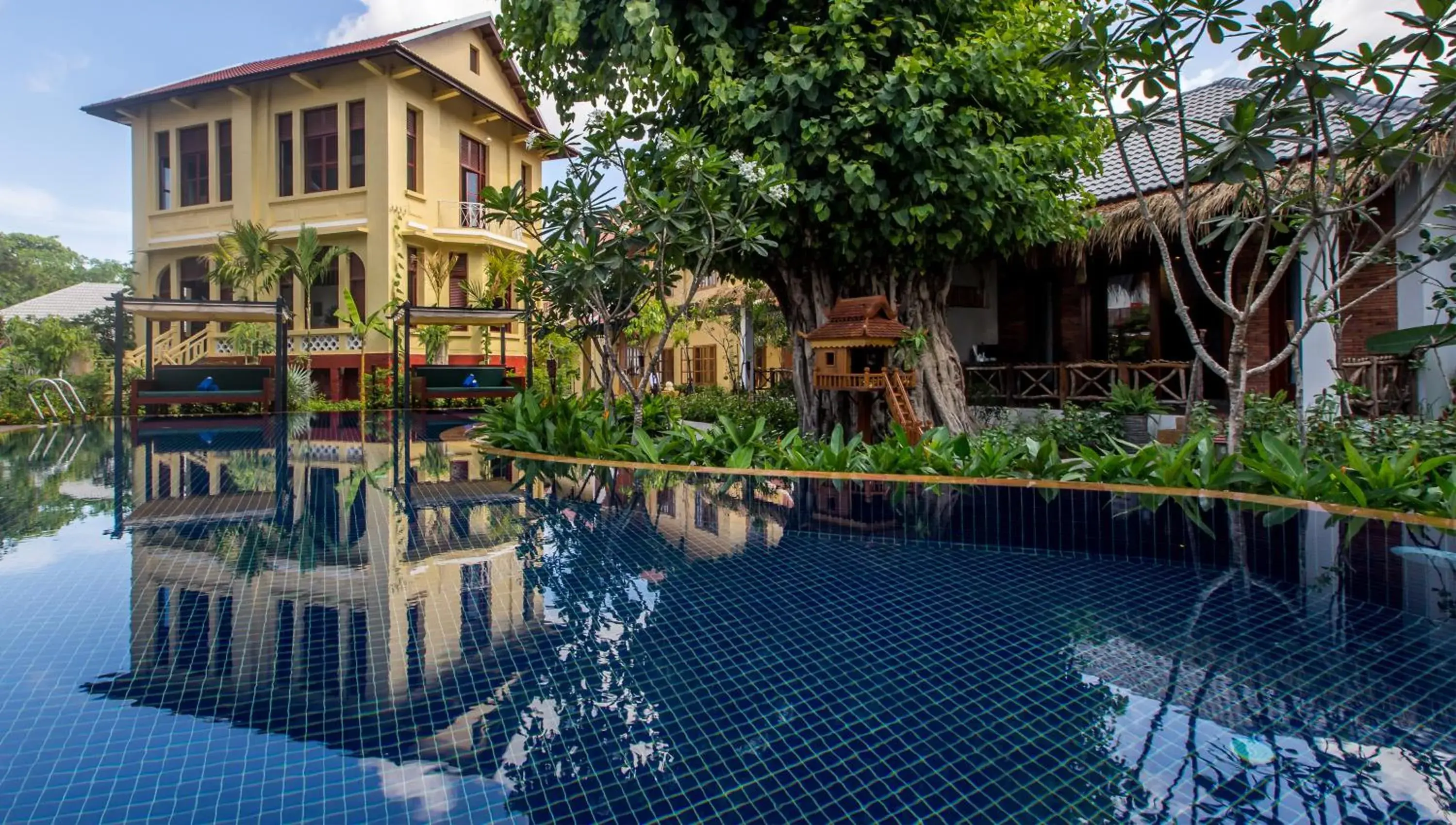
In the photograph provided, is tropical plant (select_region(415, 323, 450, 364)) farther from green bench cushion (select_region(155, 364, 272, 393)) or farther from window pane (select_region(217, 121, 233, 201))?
window pane (select_region(217, 121, 233, 201))

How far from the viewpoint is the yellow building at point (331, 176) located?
16.7 meters

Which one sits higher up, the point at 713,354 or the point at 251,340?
the point at 713,354

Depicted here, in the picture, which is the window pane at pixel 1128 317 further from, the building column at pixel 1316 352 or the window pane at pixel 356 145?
the window pane at pixel 356 145

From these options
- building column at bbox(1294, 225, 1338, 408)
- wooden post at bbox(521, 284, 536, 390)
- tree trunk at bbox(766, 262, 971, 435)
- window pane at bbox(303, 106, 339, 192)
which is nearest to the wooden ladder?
tree trunk at bbox(766, 262, 971, 435)

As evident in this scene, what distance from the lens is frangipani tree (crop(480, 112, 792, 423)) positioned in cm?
646

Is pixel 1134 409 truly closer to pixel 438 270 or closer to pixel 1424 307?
pixel 1424 307

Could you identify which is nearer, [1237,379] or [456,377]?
[1237,379]

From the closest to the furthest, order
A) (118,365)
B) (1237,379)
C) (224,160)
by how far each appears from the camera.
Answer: (1237,379) → (118,365) → (224,160)

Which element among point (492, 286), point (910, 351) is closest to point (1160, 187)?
point (910, 351)

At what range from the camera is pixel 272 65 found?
18.4 m

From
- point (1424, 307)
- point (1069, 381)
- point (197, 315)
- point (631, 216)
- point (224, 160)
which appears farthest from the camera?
point (224, 160)

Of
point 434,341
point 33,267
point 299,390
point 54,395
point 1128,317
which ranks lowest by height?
point 54,395

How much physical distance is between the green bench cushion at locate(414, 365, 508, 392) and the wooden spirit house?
8668 millimetres

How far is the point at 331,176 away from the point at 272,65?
351 cm
